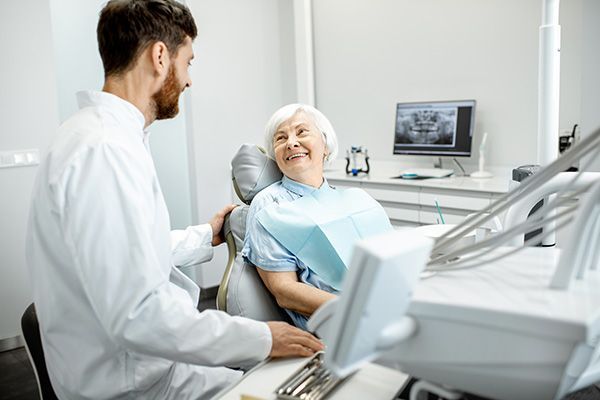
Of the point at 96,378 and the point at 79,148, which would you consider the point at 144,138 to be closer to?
the point at 79,148

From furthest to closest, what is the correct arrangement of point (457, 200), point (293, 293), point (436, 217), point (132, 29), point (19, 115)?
point (436, 217)
point (457, 200)
point (19, 115)
point (293, 293)
point (132, 29)

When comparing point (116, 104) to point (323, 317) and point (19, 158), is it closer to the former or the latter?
point (323, 317)

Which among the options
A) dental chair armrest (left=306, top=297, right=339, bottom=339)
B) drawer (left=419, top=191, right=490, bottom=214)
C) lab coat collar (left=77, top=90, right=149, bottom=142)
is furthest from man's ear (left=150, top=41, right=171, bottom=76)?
drawer (left=419, top=191, right=490, bottom=214)

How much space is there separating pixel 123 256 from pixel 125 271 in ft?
0.10

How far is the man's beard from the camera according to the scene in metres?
1.40

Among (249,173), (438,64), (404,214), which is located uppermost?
(438,64)

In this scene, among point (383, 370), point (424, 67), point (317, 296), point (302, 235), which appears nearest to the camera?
point (383, 370)

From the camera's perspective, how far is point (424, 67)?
401 centimetres

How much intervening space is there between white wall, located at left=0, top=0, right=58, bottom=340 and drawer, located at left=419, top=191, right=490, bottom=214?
229 centimetres

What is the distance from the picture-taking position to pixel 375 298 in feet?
2.04

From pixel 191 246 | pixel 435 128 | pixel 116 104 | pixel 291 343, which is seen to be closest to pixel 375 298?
pixel 291 343

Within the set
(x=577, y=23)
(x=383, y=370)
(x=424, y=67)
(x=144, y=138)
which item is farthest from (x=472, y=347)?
(x=424, y=67)

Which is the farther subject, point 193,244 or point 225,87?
point 225,87

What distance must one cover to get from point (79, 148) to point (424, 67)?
10.8ft
